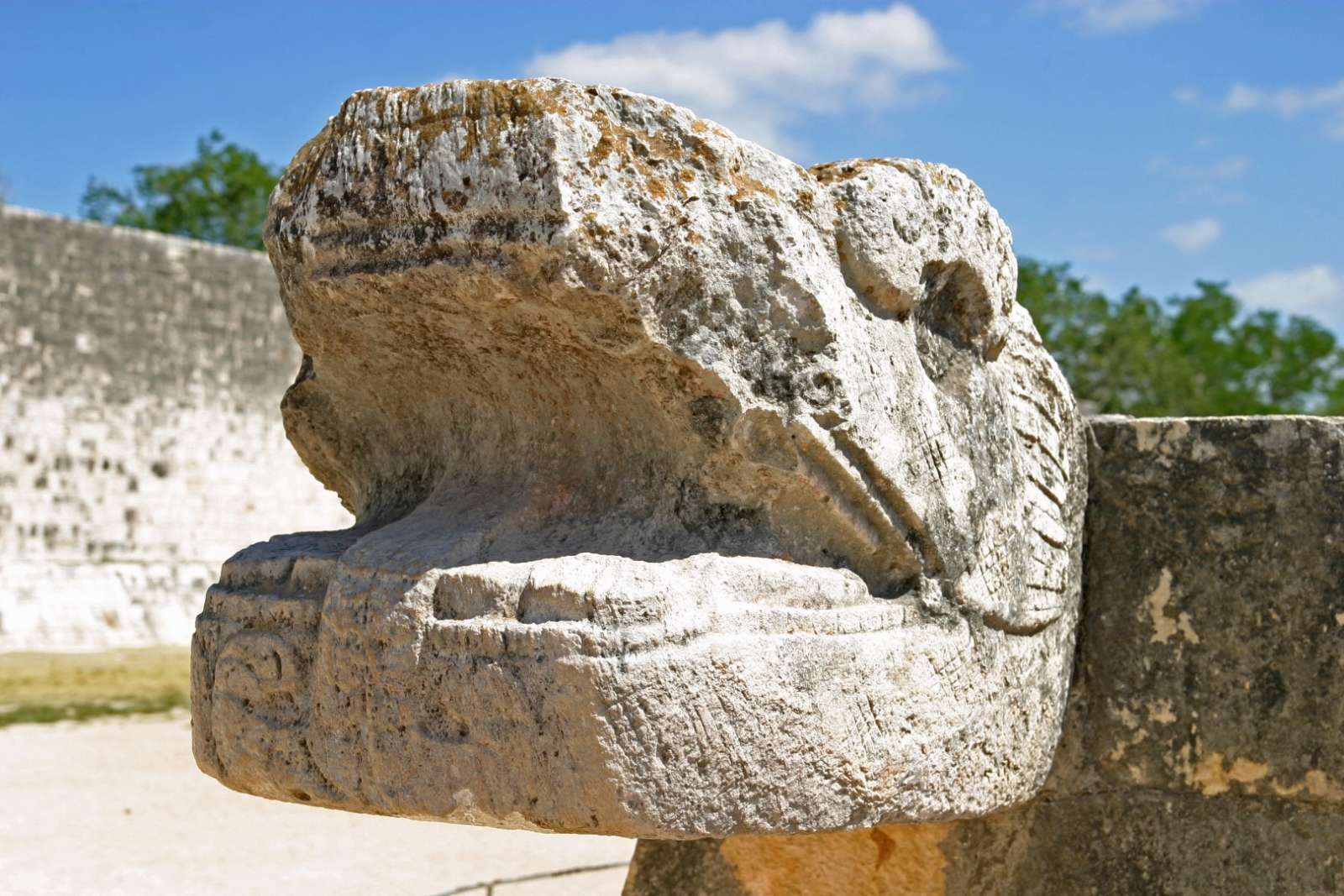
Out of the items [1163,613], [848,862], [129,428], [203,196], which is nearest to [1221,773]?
[1163,613]

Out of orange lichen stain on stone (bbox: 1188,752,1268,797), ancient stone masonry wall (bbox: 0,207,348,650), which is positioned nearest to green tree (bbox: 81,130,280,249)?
ancient stone masonry wall (bbox: 0,207,348,650)

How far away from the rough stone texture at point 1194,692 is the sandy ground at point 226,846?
216cm

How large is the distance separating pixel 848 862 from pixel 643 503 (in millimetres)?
931

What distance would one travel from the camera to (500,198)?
6.05ft

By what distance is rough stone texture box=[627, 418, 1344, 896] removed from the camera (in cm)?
243

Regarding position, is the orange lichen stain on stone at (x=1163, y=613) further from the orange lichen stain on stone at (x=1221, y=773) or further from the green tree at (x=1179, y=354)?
the green tree at (x=1179, y=354)

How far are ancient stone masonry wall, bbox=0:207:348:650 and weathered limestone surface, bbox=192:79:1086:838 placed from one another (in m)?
12.2

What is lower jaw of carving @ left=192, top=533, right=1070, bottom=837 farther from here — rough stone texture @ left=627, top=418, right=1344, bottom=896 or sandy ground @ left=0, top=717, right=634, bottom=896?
sandy ground @ left=0, top=717, right=634, bottom=896

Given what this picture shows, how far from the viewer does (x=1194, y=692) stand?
2.49 m

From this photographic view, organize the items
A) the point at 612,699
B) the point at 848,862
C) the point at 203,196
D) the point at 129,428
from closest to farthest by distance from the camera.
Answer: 1. the point at 612,699
2. the point at 848,862
3. the point at 129,428
4. the point at 203,196

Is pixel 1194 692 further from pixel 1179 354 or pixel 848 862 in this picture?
pixel 1179 354

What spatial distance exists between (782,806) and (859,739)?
0.14 metres

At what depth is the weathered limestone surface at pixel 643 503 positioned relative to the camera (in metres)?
1.83

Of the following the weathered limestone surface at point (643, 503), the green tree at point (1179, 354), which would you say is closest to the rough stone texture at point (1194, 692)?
the weathered limestone surface at point (643, 503)
